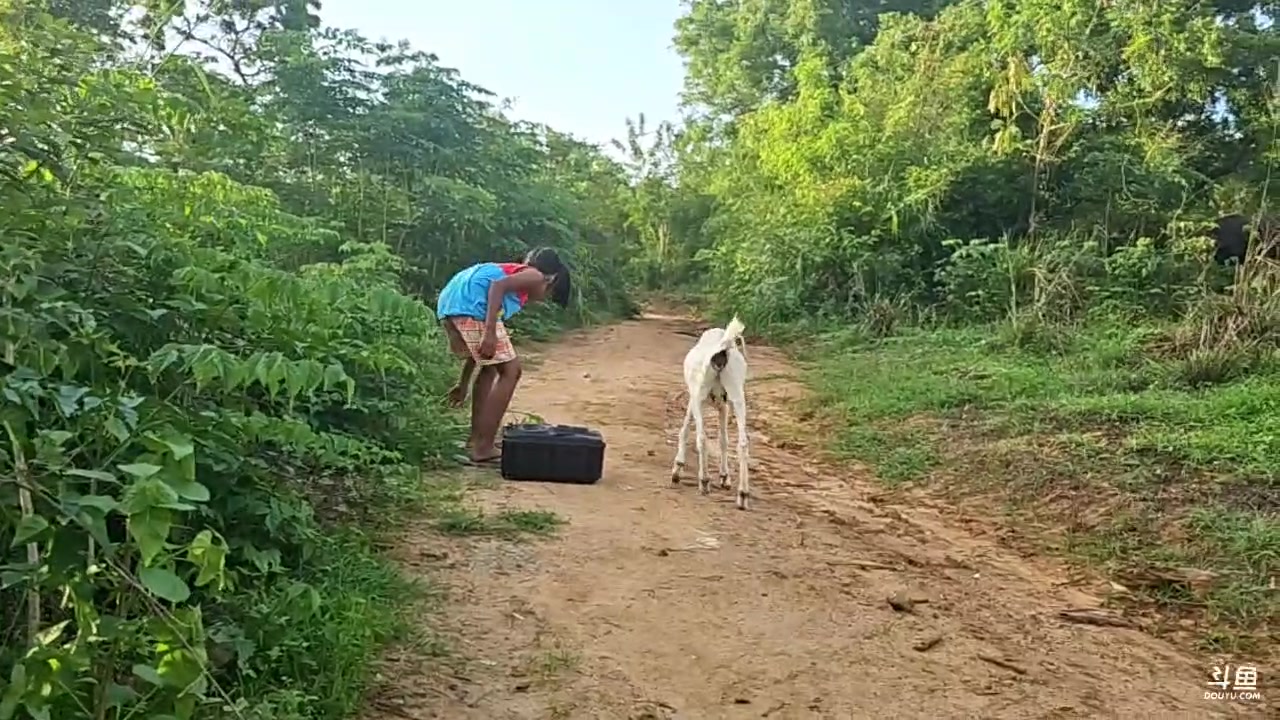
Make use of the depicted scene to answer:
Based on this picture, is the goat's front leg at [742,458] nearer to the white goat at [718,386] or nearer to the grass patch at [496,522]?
the white goat at [718,386]

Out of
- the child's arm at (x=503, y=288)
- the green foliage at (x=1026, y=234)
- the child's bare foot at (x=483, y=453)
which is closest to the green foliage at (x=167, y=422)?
the child's bare foot at (x=483, y=453)

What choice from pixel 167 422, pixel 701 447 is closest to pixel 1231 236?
pixel 701 447

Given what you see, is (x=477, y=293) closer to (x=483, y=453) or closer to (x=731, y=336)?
(x=483, y=453)

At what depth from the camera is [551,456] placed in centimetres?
582

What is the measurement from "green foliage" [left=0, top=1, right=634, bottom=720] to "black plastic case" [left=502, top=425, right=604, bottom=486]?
58 cm

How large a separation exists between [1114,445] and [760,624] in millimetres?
3585

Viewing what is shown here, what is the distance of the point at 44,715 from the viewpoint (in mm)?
1729

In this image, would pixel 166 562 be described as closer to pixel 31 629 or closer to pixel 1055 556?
pixel 31 629

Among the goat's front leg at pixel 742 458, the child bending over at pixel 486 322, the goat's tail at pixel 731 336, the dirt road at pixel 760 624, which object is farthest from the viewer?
the child bending over at pixel 486 322

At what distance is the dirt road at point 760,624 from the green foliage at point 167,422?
0.35 meters

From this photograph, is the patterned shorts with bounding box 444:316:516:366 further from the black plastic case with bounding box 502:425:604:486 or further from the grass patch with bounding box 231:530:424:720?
the grass patch with bounding box 231:530:424:720

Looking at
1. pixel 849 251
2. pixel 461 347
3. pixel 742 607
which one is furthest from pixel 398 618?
pixel 849 251

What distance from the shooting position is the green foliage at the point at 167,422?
1.76 meters

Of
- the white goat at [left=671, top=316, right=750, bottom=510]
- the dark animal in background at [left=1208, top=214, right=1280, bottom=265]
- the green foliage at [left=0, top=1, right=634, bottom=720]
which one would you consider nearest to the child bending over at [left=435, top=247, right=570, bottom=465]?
the green foliage at [left=0, top=1, right=634, bottom=720]
